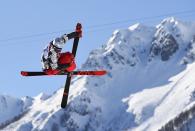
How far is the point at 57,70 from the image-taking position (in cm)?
3033

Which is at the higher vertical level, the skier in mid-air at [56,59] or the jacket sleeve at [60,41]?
the jacket sleeve at [60,41]

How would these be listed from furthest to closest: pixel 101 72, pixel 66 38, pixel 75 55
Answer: pixel 101 72 < pixel 75 55 < pixel 66 38

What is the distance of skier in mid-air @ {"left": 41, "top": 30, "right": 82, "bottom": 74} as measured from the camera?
29.5 meters

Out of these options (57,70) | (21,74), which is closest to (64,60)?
(57,70)

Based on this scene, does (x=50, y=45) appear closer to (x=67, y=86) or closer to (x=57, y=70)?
(x=57, y=70)

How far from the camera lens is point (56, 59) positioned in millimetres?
30047

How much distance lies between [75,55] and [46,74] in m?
1.66

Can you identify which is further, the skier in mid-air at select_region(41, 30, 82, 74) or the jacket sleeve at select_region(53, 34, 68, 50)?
the skier in mid-air at select_region(41, 30, 82, 74)

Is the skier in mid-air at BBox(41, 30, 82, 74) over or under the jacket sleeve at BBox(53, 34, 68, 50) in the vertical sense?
under

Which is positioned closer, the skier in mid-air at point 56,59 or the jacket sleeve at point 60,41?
the jacket sleeve at point 60,41

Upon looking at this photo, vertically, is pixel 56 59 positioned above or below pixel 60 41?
below

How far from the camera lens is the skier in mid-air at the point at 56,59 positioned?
29.5 m

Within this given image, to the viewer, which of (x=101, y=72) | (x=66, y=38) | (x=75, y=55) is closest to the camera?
(x=66, y=38)

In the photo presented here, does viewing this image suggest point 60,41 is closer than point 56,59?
Yes
